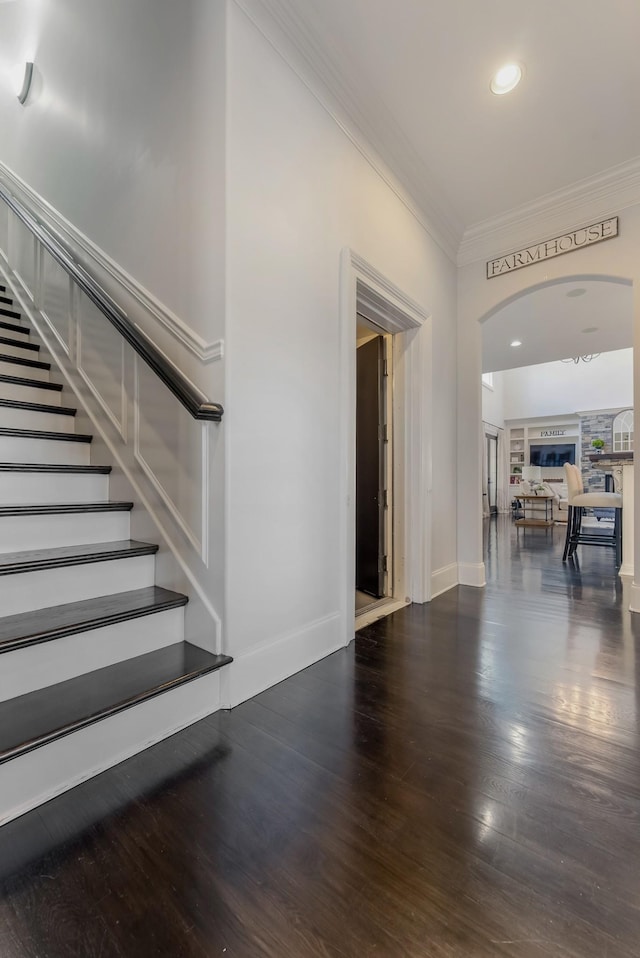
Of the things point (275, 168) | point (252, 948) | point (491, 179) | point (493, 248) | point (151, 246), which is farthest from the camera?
point (493, 248)

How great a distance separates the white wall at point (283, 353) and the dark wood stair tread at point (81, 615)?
1.08 feet

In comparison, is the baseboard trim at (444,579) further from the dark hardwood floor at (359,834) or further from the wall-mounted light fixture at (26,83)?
the wall-mounted light fixture at (26,83)

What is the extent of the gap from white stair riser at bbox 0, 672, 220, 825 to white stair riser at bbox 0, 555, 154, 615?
548mm

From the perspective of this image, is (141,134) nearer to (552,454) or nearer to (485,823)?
(485,823)

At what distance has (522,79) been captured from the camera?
7.52 feet

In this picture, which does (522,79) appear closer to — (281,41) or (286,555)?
(281,41)

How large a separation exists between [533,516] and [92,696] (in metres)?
11.9

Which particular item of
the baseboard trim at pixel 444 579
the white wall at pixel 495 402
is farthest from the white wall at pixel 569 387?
the baseboard trim at pixel 444 579

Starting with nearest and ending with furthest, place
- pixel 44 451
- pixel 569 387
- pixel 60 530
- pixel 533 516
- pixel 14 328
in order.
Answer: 1. pixel 60 530
2. pixel 44 451
3. pixel 14 328
4. pixel 533 516
5. pixel 569 387

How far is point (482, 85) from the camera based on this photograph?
232 cm

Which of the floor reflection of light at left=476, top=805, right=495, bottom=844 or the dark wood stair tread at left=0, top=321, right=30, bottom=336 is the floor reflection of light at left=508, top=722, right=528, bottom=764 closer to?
the floor reflection of light at left=476, top=805, right=495, bottom=844

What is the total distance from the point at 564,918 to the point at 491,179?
3.88 meters

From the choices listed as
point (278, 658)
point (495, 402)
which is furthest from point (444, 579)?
point (495, 402)

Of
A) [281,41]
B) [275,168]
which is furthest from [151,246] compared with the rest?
[281,41]
